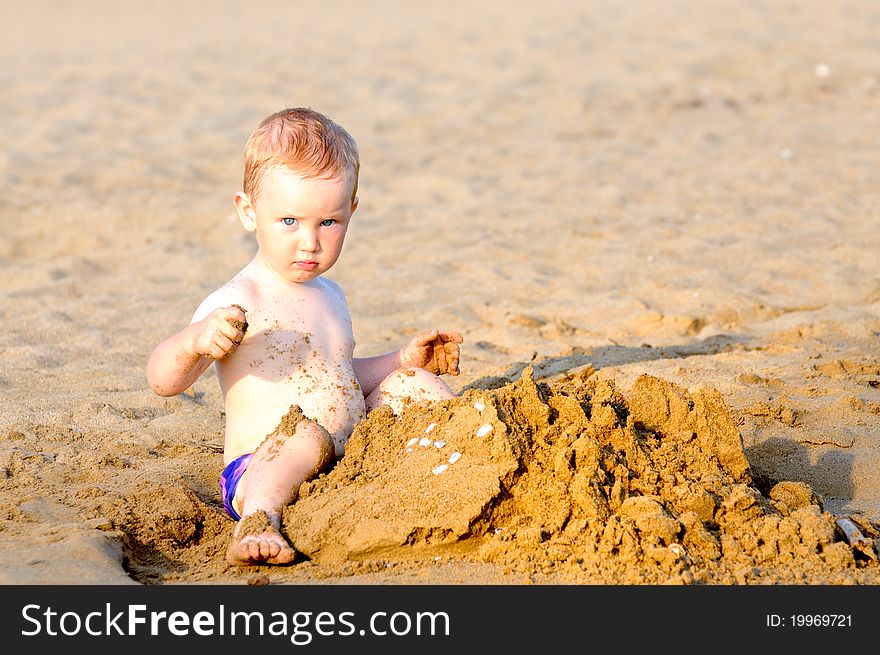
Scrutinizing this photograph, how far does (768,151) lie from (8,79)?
6.44 m

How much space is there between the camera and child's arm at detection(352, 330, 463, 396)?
3.37 m

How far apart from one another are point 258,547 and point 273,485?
0.24 m

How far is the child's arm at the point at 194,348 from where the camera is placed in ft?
9.04

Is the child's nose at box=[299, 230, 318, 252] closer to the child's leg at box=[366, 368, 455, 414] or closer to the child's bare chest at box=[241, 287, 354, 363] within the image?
the child's bare chest at box=[241, 287, 354, 363]

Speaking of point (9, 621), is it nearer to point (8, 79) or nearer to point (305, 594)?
point (305, 594)

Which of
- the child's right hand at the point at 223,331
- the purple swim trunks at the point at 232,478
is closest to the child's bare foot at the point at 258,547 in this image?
the purple swim trunks at the point at 232,478

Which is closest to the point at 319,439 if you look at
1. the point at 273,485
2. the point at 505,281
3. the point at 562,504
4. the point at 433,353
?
the point at 273,485

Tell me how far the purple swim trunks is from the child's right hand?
1.19 feet

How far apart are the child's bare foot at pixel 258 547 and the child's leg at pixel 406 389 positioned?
675 mm

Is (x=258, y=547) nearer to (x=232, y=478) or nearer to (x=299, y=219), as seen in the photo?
(x=232, y=478)

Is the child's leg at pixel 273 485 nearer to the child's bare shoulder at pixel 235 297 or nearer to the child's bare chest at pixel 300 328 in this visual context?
the child's bare chest at pixel 300 328

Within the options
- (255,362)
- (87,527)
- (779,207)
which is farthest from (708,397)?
(779,207)

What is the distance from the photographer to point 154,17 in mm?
14711

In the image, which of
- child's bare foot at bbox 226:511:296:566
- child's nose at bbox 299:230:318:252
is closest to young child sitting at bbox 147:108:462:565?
child's nose at bbox 299:230:318:252
